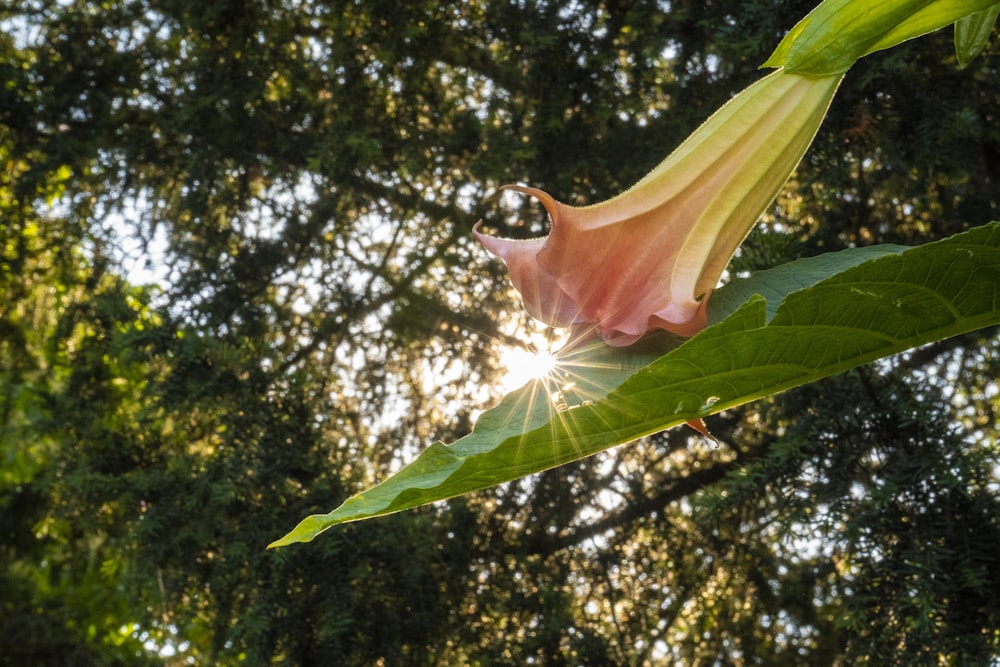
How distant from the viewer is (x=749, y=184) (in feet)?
1.33

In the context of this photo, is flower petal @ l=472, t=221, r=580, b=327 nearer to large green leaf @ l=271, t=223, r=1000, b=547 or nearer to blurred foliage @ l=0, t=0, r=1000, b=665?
large green leaf @ l=271, t=223, r=1000, b=547

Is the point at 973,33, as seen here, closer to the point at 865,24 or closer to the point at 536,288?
the point at 865,24

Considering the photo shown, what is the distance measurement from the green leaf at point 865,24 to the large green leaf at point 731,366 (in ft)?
0.28

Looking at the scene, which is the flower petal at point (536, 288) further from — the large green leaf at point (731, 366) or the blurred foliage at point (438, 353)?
the blurred foliage at point (438, 353)

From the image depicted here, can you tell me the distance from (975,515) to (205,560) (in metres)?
1.32

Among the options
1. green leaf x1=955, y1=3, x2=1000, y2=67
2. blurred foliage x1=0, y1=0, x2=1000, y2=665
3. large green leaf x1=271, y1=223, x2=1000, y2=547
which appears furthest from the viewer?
blurred foliage x1=0, y1=0, x2=1000, y2=665

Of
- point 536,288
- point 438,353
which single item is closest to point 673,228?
point 536,288

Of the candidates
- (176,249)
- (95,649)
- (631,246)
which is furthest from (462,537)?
(95,649)

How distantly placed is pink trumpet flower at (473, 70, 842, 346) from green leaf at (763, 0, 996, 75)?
19 mm

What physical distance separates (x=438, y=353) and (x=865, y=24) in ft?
5.72

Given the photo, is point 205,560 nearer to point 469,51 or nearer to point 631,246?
point 469,51

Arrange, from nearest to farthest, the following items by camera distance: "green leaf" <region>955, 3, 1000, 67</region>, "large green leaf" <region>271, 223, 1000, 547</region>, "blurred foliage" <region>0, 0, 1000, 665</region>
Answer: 1. "large green leaf" <region>271, 223, 1000, 547</region>
2. "green leaf" <region>955, 3, 1000, 67</region>
3. "blurred foliage" <region>0, 0, 1000, 665</region>

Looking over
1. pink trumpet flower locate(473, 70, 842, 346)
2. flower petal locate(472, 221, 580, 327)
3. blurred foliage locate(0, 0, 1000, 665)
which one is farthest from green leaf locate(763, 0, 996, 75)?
blurred foliage locate(0, 0, 1000, 665)

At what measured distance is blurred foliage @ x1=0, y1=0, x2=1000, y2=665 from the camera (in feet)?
4.63
